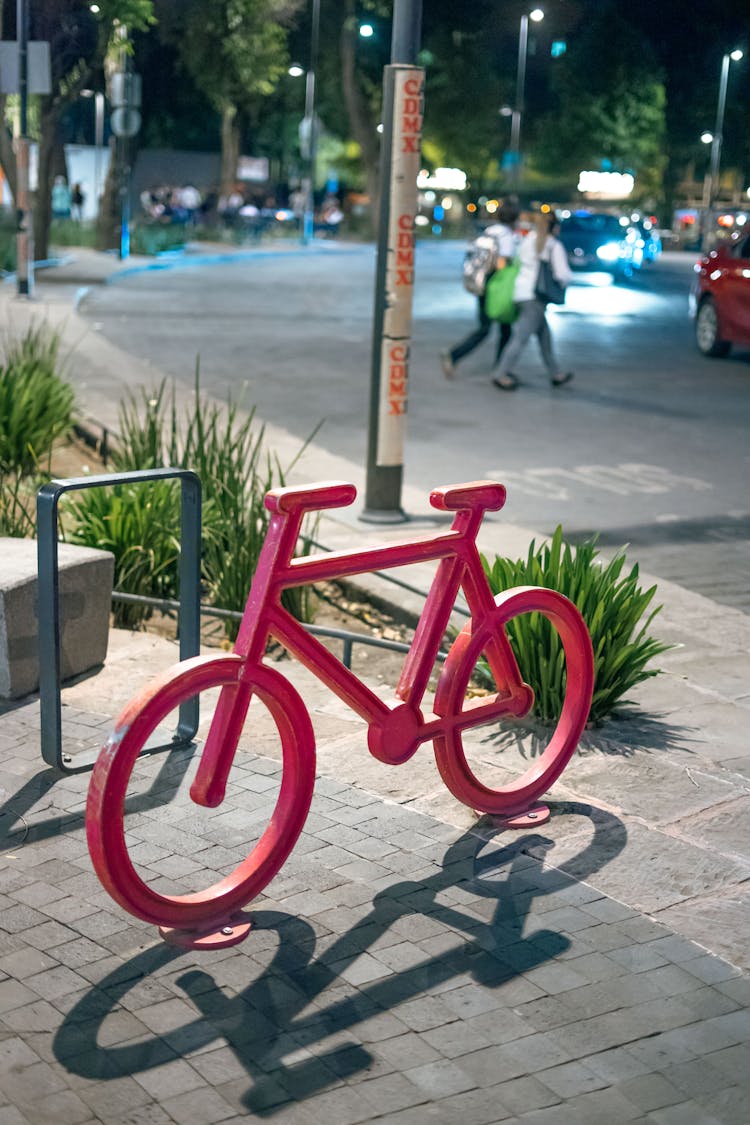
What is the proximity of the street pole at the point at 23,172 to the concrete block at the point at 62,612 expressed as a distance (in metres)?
16.6

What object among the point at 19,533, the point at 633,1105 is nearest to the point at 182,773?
the point at 633,1105

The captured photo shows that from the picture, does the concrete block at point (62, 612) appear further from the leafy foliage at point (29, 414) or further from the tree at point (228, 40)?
the tree at point (228, 40)

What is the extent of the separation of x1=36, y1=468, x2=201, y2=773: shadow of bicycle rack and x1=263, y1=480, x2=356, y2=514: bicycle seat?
3.15 ft

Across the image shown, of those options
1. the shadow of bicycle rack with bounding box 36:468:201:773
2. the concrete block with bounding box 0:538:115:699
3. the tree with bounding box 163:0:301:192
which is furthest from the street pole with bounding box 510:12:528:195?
the shadow of bicycle rack with bounding box 36:468:201:773

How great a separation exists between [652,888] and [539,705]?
4.42 feet

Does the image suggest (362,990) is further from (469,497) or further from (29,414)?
(29,414)

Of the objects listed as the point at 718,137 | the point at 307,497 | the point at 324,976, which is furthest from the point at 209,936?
the point at 718,137

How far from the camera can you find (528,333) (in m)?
15.2

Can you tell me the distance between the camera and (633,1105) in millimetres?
3340

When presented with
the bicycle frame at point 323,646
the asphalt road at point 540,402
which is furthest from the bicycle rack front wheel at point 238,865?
the asphalt road at point 540,402

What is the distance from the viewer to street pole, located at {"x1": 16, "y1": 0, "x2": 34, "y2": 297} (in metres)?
21.2

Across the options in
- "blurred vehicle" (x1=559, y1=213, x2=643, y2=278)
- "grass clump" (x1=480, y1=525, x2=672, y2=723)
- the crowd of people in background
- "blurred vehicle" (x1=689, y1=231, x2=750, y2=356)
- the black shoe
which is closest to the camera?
"grass clump" (x1=480, y1=525, x2=672, y2=723)

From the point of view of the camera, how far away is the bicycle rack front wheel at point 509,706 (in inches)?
184

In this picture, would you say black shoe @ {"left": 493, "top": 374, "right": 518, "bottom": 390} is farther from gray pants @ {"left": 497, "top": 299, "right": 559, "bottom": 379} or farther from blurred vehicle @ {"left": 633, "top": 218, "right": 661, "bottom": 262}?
blurred vehicle @ {"left": 633, "top": 218, "right": 661, "bottom": 262}
